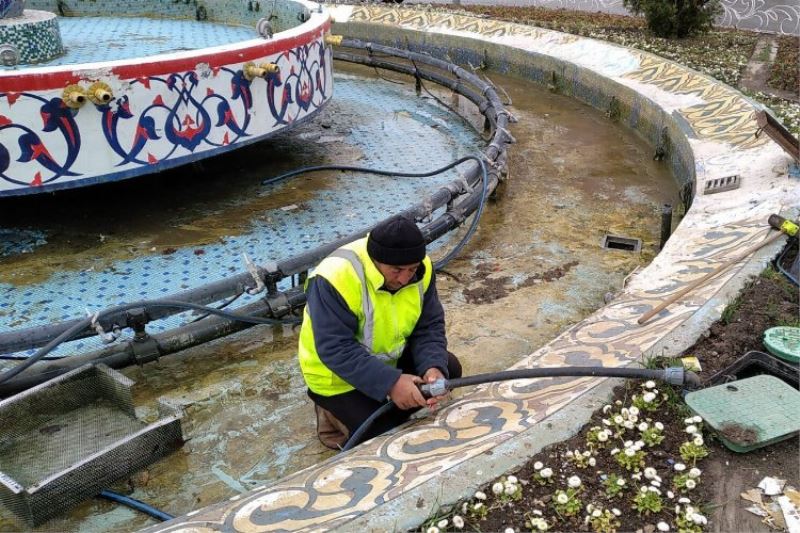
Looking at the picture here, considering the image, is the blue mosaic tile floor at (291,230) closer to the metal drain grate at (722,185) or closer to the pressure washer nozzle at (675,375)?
the metal drain grate at (722,185)

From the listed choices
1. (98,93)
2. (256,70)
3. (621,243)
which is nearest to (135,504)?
(98,93)

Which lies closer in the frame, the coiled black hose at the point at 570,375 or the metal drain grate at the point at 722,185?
the coiled black hose at the point at 570,375

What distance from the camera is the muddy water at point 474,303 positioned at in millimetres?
4043

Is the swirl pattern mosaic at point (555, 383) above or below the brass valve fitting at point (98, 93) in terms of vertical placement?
below

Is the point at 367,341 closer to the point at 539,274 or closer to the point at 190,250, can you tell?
the point at 539,274

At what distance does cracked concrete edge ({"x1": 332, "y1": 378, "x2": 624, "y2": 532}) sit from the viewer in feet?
9.25

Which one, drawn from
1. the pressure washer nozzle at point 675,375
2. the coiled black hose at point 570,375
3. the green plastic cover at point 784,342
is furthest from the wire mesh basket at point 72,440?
the green plastic cover at point 784,342

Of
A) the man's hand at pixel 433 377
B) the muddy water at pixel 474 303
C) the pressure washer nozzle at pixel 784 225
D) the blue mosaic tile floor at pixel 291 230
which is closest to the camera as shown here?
the man's hand at pixel 433 377

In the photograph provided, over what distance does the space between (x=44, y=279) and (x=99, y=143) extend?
1214 millimetres

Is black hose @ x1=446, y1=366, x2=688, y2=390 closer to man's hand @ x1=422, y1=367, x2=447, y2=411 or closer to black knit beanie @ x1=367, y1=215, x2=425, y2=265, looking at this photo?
man's hand @ x1=422, y1=367, x2=447, y2=411

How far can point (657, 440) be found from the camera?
3236 mm

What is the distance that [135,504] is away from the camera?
3.72m

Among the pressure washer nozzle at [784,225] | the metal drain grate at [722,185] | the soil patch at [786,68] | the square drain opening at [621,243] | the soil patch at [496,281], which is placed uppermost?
the soil patch at [786,68]

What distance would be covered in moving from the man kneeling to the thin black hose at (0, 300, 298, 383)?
1199 millimetres
